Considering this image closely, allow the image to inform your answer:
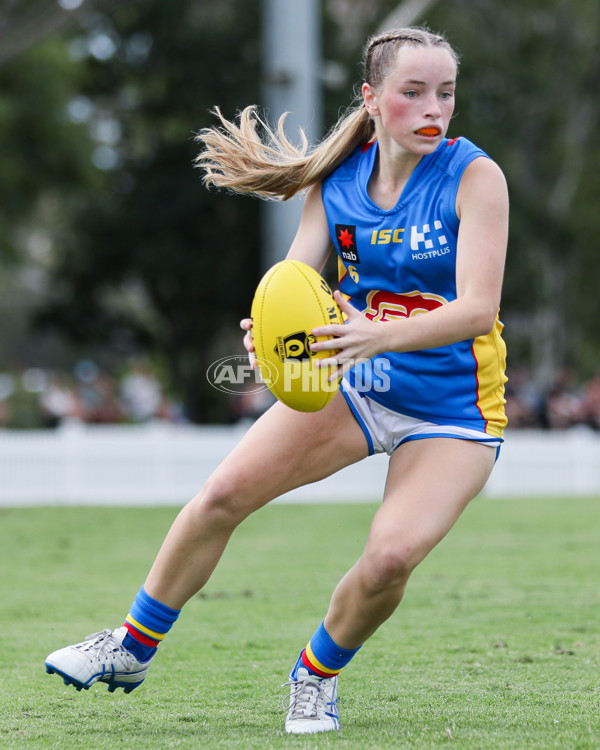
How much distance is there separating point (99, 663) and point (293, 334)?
1306mm

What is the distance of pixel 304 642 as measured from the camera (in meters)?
5.59

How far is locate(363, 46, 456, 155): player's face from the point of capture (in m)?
3.61

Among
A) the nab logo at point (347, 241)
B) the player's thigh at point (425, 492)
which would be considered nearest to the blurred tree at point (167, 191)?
the nab logo at point (347, 241)

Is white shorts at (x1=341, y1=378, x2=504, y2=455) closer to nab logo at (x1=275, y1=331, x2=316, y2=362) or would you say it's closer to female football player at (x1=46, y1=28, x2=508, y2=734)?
female football player at (x1=46, y1=28, x2=508, y2=734)

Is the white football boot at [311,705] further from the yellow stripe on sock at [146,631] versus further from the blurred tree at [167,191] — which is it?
the blurred tree at [167,191]

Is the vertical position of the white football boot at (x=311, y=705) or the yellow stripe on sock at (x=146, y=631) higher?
the yellow stripe on sock at (x=146, y=631)

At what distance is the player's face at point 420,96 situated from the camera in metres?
3.61

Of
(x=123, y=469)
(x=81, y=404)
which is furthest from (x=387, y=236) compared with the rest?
(x=81, y=404)

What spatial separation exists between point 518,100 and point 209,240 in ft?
37.5

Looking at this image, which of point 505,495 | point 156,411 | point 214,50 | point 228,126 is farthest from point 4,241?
point 228,126

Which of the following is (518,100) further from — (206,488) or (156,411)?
(206,488)

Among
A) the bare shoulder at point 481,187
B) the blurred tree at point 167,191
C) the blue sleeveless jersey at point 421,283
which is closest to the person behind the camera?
the bare shoulder at point 481,187

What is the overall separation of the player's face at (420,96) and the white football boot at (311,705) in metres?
1.82

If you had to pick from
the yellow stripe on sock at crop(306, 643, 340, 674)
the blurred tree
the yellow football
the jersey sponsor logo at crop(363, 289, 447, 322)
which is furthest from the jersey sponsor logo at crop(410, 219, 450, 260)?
the blurred tree
